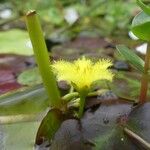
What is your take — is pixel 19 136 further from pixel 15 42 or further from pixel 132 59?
pixel 15 42

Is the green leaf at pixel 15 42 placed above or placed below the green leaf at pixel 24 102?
above

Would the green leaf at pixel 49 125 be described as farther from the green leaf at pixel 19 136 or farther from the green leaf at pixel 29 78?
the green leaf at pixel 29 78

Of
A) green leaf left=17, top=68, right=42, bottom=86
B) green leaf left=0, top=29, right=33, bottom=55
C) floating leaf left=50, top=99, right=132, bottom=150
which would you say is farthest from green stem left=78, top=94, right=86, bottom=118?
green leaf left=0, top=29, right=33, bottom=55

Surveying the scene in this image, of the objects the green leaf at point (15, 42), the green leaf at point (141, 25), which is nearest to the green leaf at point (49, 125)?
the green leaf at point (141, 25)

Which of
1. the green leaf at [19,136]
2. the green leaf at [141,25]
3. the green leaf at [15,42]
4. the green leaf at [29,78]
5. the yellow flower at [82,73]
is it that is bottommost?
the green leaf at [19,136]

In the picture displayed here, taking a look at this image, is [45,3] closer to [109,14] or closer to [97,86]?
[109,14]

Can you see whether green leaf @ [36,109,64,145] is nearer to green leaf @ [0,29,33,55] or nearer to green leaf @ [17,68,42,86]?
green leaf @ [17,68,42,86]
